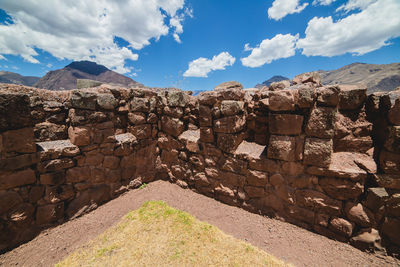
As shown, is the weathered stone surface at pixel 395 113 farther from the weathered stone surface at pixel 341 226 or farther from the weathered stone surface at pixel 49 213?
the weathered stone surface at pixel 49 213

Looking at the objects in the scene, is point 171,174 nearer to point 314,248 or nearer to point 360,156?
point 314,248

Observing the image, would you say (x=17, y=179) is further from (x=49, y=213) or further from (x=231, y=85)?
(x=231, y=85)

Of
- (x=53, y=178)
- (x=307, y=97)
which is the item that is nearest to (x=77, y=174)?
(x=53, y=178)

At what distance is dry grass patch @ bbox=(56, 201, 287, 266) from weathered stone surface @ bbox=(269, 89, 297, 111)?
2.81m

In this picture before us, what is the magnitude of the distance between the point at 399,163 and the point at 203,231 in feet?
12.1

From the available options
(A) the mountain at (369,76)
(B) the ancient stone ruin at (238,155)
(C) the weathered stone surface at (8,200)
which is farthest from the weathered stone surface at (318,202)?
(A) the mountain at (369,76)

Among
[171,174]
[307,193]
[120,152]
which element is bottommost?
[171,174]

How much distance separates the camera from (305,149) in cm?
337

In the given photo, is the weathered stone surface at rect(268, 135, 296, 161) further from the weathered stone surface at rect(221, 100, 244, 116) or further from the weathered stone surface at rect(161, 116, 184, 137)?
the weathered stone surface at rect(161, 116, 184, 137)

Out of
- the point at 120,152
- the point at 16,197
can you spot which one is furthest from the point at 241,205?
the point at 16,197

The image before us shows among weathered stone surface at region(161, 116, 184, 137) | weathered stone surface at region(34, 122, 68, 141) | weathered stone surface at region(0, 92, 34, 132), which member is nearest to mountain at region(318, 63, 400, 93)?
weathered stone surface at region(161, 116, 184, 137)

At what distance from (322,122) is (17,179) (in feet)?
19.2

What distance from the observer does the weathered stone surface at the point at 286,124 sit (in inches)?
134

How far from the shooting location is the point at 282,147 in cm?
356
